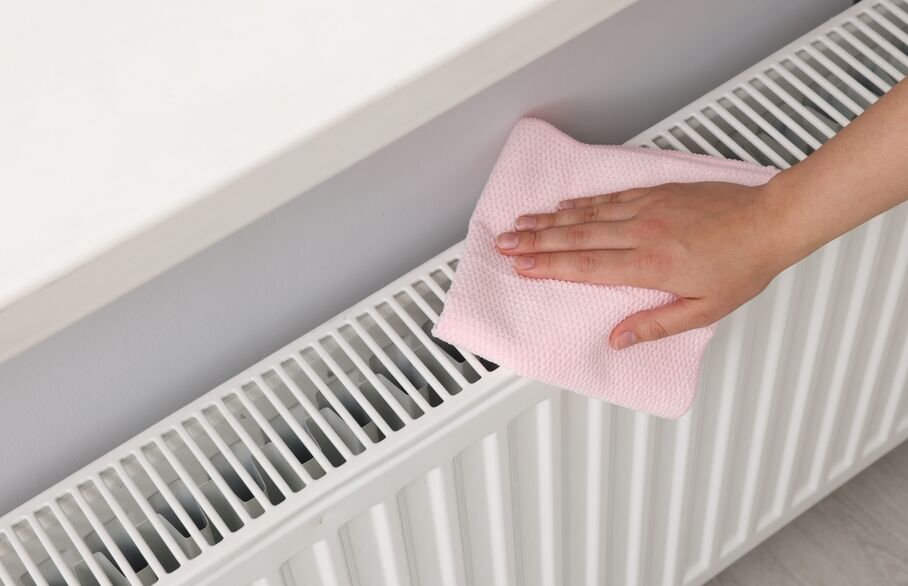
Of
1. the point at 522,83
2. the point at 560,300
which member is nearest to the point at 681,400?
the point at 560,300

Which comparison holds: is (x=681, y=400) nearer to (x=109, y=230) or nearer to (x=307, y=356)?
(x=307, y=356)

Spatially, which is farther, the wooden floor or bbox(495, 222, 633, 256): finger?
the wooden floor

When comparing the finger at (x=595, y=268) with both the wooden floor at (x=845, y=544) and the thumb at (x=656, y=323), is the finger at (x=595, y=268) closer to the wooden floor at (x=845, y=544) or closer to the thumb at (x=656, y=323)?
the thumb at (x=656, y=323)

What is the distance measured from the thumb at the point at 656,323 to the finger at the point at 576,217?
0.18 feet

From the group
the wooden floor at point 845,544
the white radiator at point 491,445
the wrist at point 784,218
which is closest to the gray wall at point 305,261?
the white radiator at point 491,445

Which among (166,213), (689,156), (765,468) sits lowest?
(765,468)

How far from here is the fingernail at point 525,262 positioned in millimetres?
620

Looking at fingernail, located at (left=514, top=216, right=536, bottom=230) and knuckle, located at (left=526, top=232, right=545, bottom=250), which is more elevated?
fingernail, located at (left=514, top=216, right=536, bottom=230)

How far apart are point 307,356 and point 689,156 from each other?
0.82 feet

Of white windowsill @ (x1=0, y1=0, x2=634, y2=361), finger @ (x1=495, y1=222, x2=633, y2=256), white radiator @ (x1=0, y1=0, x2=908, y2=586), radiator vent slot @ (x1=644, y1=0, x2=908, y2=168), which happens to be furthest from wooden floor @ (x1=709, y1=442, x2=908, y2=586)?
white windowsill @ (x1=0, y1=0, x2=634, y2=361)

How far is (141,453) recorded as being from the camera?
2.02 feet

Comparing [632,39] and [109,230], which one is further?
[632,39]

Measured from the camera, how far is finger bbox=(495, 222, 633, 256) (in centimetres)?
62

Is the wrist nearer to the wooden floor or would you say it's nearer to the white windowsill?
the white windowsill
